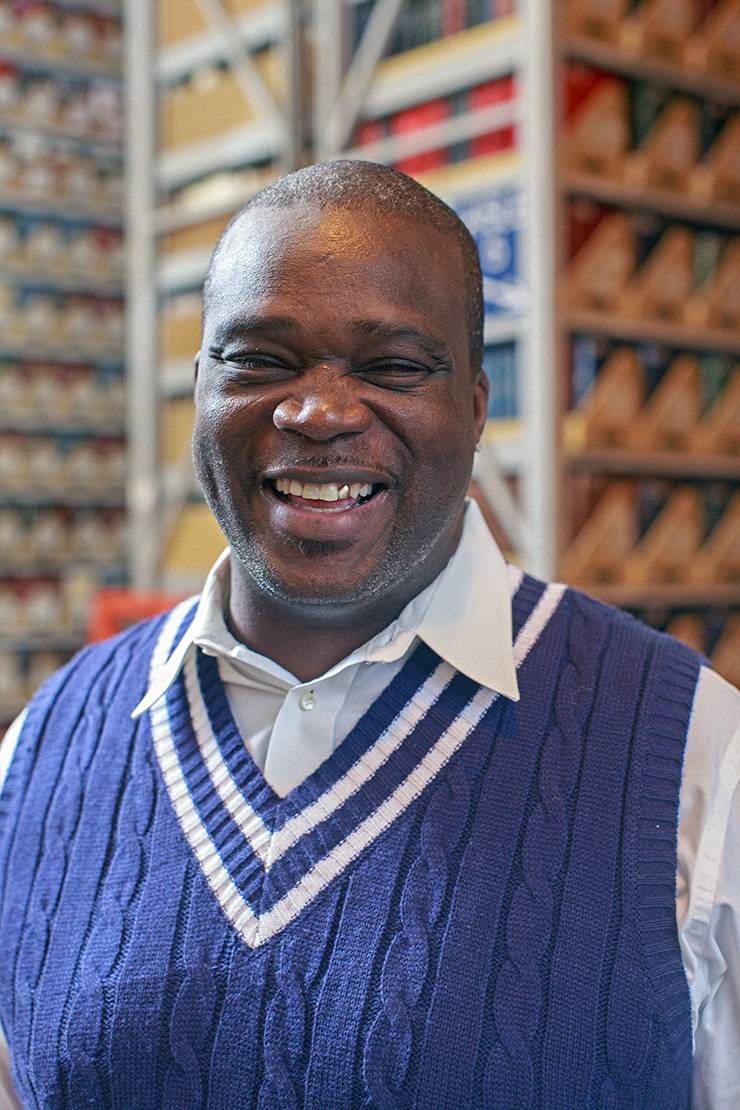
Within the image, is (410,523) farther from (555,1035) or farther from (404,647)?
(555,1035)

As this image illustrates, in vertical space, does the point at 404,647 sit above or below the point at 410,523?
below

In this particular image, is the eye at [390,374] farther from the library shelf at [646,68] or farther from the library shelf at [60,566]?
the library shelf at [60,566]

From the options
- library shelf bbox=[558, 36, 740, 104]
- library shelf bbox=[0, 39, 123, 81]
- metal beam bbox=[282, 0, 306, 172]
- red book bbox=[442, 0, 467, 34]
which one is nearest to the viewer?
library shelf bbox=[558, 36, 740, 104]

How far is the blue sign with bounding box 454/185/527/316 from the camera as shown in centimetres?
306

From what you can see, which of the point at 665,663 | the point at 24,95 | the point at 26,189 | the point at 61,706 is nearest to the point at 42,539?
the point at 26,189

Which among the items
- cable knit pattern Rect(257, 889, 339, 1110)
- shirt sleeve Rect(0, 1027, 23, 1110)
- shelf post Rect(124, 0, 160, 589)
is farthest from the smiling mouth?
shelf post Rect(124, 0, 160, 589)

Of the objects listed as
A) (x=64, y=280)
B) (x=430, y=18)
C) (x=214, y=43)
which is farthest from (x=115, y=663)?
(x=64, y=280)

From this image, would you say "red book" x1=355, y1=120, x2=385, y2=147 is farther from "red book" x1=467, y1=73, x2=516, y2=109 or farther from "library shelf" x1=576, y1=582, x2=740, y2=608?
"library shelf" x1=576, y1=582, x2=740, y2=608

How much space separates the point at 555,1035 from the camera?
1.02 meters

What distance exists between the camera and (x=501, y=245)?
10.1ft

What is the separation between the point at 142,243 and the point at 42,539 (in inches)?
63.2

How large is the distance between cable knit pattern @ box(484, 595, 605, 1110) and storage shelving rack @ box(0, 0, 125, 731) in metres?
4.55

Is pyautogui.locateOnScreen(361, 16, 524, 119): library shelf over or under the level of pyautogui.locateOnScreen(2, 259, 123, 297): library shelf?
over

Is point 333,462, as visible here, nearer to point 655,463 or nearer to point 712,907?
point 712,907
